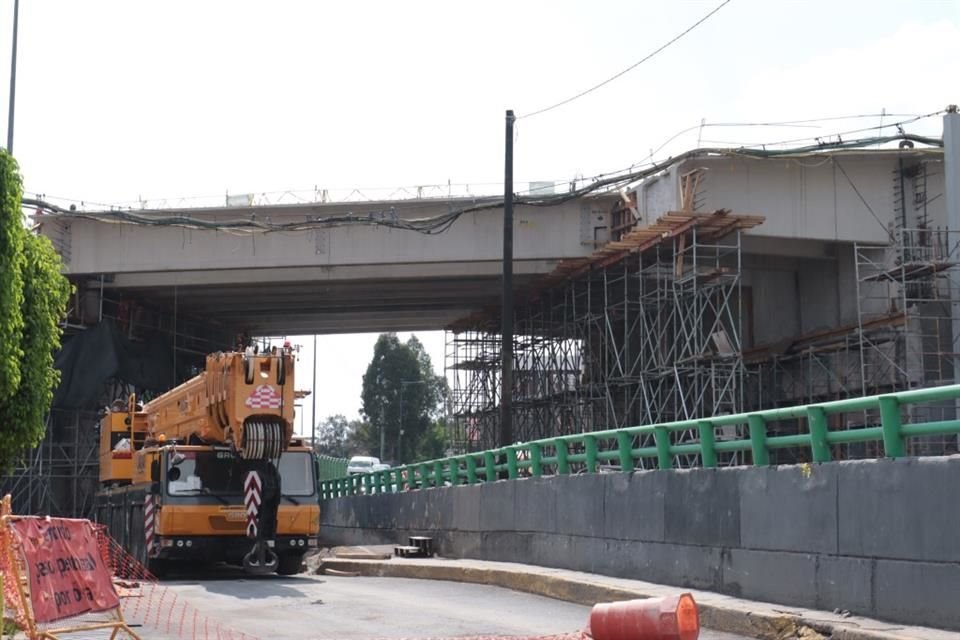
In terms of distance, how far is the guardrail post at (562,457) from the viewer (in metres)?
18.2

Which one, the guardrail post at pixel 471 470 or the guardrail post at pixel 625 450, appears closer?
the guardrail post at pixel 625 450

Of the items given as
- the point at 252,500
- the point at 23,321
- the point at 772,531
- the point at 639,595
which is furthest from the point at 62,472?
the point at 772,531

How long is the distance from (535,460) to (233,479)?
5185mm

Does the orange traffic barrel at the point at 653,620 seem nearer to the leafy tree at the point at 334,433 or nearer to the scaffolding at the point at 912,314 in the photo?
the scaffolding at the point at 912,314

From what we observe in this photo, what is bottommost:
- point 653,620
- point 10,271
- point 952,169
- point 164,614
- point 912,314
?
point 164,614

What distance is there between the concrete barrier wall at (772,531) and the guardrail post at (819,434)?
0.16 m

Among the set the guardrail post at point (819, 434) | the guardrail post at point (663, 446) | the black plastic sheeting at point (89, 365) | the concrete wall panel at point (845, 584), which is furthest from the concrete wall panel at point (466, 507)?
the black plastic sheeting at point (89, 365)

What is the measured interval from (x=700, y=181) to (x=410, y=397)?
76.6 metres

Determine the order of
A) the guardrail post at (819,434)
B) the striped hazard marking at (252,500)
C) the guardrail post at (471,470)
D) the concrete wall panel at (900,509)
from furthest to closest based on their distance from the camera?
the guardrail post at (471,470), the striped hazard marking at (252,500), the guardrail post at (819,434), the concrete wall panel at (900,509)

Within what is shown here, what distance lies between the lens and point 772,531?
39.6 ft

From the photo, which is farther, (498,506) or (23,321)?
(498,506)

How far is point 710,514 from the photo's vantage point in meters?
13.4

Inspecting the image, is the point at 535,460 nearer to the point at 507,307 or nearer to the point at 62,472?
the point at 507,307

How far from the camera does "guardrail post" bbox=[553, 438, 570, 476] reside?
18.2 metres
